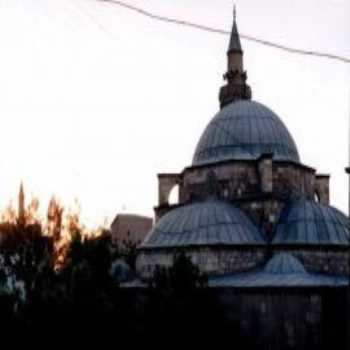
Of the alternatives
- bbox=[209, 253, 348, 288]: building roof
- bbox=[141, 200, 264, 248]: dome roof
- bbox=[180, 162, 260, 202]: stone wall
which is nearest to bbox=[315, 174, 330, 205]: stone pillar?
bbox=[180, 162, 260, 202]: stone wall

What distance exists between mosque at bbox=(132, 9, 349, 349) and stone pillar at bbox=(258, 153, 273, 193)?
3 centimetres

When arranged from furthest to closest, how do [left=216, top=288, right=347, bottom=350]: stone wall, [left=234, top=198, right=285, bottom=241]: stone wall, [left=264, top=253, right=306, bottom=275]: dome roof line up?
[left=234, top=198, right=285, bottom=241]: stone wall, [left=264, top=253, right=306, bottom=275]: dome roof, [left=216, top=288, right=347, bottom=350]: stone wall

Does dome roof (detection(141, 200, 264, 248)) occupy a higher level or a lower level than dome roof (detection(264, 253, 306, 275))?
higher

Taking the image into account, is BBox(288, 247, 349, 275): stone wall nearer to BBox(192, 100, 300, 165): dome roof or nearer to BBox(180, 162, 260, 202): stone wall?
BBox(180, 162, 260, 202): stone wall

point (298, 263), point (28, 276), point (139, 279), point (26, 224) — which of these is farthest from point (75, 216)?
point (298, 263)

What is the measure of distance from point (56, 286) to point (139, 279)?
6343 millimetres

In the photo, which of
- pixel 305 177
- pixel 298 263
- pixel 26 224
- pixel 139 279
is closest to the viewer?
pixel 298 263

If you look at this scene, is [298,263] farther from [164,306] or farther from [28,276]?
[28,276]

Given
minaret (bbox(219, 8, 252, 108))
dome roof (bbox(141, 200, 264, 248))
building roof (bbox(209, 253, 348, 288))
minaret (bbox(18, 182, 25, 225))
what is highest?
minaret (bbox(219, 8, 252, 108))

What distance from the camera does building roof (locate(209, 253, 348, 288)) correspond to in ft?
60.8

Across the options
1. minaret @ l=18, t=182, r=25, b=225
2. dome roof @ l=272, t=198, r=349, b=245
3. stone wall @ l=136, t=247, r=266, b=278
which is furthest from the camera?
minaret @ l=18, t=182, r=25, b=225

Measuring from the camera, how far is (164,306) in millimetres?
15711

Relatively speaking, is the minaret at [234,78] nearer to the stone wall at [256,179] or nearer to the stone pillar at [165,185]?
the stone pillar at [165,185]

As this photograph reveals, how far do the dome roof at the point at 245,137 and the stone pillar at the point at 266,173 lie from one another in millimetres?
998
